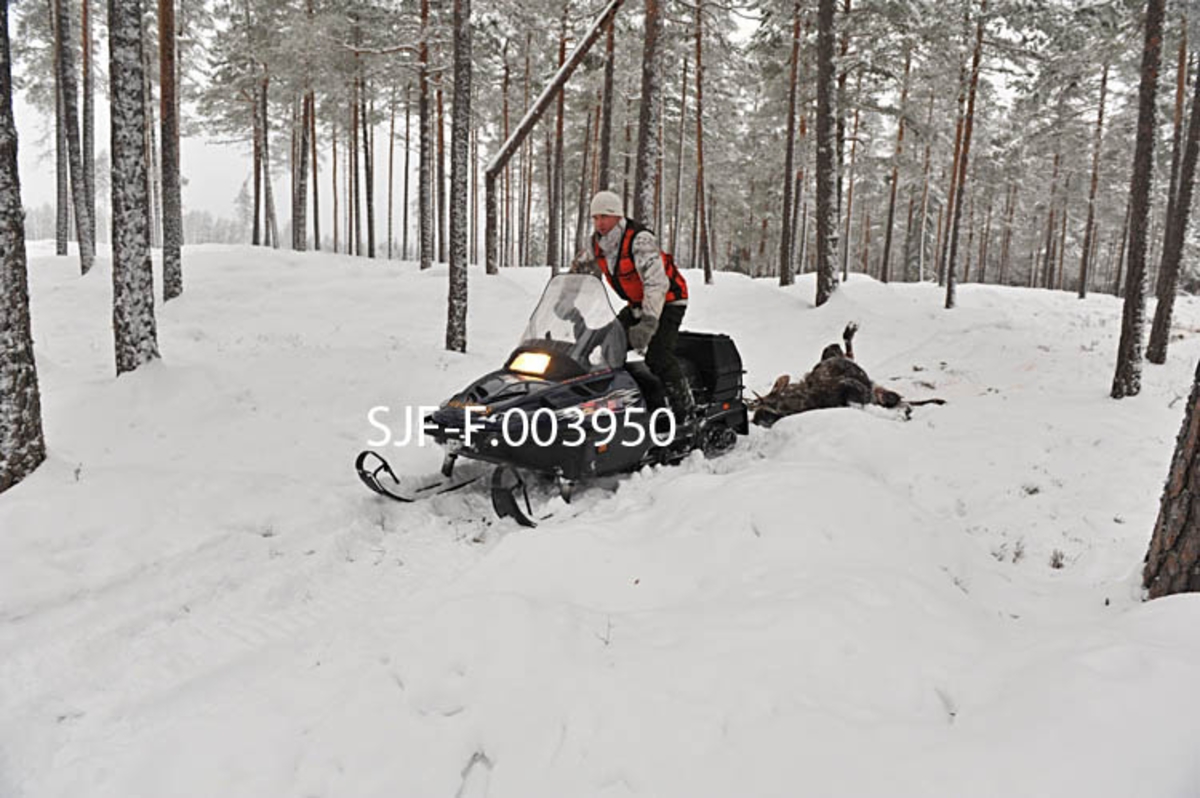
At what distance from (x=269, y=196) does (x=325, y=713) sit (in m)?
28.4

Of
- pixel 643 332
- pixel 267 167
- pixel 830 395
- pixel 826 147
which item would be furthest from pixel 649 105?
pixel 267 167

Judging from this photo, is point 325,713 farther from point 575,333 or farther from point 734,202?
point 734,202

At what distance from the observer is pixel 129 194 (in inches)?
277

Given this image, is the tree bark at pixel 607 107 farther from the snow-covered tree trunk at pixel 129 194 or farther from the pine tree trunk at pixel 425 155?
the snow-covered tree trunk at pixel 129 194

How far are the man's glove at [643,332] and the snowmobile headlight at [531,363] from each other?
886mm

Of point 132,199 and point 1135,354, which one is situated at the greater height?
point 132,199

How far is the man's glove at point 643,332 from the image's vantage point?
589 centimetres

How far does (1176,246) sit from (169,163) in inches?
764

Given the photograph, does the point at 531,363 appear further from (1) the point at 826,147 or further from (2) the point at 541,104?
(1) the point at 826,147

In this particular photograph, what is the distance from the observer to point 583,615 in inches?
131

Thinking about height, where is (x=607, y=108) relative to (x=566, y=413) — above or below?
above

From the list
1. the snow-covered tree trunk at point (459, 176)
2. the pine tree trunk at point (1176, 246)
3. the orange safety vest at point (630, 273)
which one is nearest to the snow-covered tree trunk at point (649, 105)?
the snow-covered tree trunk at point (459, 176)

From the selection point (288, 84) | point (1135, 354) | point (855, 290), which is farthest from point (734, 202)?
point (1135, 354)

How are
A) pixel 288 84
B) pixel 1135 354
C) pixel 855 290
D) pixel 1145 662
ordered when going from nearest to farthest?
pixel 1145 662 < pixel 1135 354 < pixel 855 290 < pixel 288 84
